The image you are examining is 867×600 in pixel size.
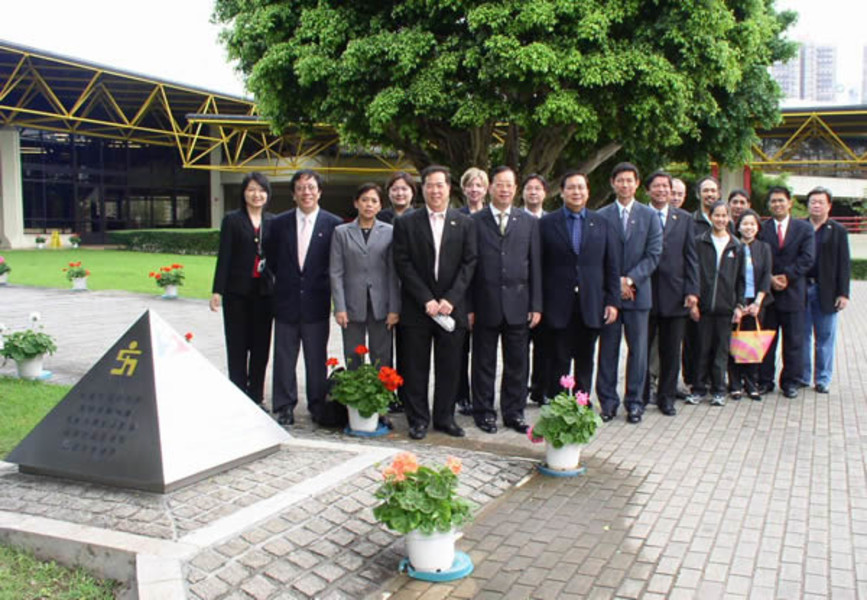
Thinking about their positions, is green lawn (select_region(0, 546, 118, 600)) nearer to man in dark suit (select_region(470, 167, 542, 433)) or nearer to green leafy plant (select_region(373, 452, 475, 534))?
green leafy plant (select_region(373, 452, 475, 534))

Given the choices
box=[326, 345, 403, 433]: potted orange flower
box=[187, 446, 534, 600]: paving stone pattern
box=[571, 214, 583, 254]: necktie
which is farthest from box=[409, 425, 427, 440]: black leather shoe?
box=[571, 214, 583, 254]: necktie

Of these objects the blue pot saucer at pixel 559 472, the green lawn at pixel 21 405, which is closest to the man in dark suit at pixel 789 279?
the blue pot saucer at pixel 559 472

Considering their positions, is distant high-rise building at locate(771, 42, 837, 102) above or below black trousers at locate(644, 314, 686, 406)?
above

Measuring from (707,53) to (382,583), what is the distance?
11096 mm

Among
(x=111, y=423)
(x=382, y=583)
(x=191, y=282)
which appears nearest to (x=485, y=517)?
(x=382, y=583)

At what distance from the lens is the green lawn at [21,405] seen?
5.74m

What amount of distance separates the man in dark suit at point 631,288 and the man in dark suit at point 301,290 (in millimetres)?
2343

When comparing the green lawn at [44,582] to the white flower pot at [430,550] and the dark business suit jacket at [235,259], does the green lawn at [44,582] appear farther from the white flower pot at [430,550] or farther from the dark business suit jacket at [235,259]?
the dark business suit jacket at [235,259]

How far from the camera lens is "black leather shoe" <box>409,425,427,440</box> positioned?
5.86 meters

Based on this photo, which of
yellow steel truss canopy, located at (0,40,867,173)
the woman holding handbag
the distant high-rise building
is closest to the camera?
the woman holding handbag

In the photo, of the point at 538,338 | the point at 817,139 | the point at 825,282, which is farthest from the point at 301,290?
the point at 817,139

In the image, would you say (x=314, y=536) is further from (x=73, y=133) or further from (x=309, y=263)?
(x=73, y=133)

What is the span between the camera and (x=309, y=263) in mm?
6078

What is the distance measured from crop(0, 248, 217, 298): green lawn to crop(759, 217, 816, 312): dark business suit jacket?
1194cm
